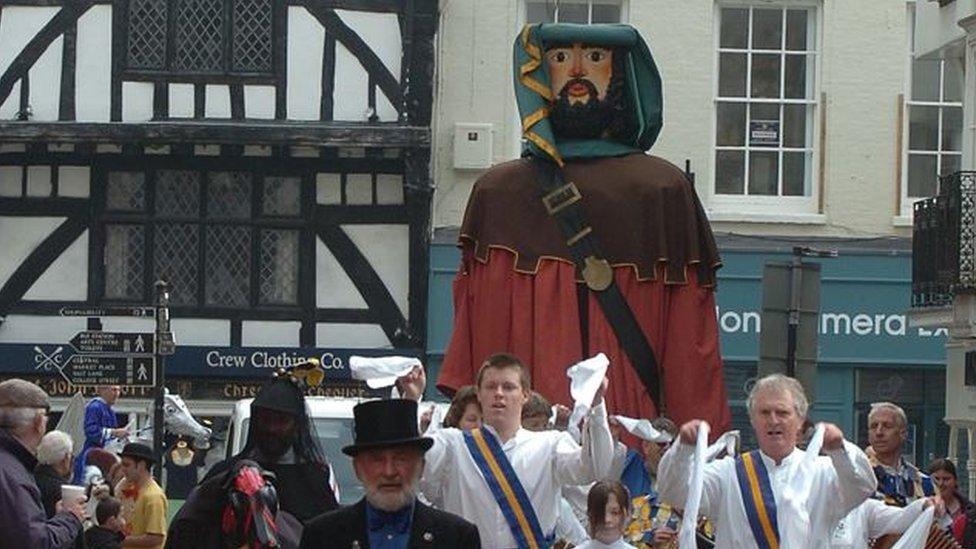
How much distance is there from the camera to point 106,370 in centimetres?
2453

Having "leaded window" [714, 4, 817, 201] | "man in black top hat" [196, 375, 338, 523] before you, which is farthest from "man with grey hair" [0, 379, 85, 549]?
"leaded window" [714, 4, 817, 201]

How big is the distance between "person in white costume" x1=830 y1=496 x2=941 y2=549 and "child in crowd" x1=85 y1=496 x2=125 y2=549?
565 cm

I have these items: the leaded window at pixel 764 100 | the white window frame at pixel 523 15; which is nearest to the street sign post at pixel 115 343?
the white window frame at pixel 523 15

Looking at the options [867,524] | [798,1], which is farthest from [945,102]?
[867,524]

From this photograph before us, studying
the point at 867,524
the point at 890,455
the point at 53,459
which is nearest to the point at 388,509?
the point at 867,524

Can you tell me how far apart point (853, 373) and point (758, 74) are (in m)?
3.51

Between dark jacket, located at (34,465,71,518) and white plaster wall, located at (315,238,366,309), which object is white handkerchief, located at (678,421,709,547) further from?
white plaster wall, located at (315,238,366,309)

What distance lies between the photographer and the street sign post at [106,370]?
24.5m

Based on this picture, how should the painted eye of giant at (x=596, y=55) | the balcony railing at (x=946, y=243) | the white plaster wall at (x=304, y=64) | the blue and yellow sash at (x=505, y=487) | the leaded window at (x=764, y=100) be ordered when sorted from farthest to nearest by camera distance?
the leaded window at (x=764, y=100) < the white plaster wall at (x=304, y=64) < the balcony railing at (x=946, y=243) < the painted eye of giant at (x=596, y=55) < the blue and yellow sash at (x=505, y=487)

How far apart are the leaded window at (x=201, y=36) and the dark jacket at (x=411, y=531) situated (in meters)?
21.0

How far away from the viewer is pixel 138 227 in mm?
28594

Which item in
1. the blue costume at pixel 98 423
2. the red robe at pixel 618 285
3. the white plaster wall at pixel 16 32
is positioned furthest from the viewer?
the white plaster wall at pixel 16 32

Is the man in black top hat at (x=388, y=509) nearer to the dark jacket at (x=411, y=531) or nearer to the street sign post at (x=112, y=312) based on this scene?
the dark jacket at (x=411, y=531)

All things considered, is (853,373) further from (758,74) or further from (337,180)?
(337,180)
